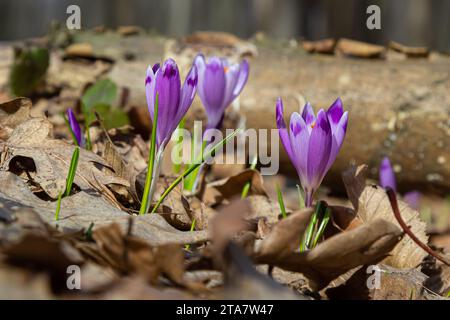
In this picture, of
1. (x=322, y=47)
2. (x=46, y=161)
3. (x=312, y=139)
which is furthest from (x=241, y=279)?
(x=322, y=47)

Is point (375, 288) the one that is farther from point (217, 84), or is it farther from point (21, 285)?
point (217, 84)

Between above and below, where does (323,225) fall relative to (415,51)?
below

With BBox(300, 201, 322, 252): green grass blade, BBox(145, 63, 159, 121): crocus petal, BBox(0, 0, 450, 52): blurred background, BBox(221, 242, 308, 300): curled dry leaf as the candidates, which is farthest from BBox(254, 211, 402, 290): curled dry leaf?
BBox(0, 0, 450, 52): blurred background

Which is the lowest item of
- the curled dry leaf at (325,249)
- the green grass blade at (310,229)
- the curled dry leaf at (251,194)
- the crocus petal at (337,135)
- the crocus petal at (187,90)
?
the curled dry leaf at (251,194)

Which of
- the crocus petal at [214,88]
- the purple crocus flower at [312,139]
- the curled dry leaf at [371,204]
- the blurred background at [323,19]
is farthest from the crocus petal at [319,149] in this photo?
the blurred background at [323,19]

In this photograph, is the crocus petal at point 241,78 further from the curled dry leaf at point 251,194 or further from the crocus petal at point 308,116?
the crocus petal at point 308,116

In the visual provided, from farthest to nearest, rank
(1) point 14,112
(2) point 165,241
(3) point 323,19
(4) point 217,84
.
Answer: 1. (3) point 323,19
2. (4) point 217,84
3. (1) point 14,112
4. (2) point 165,241
